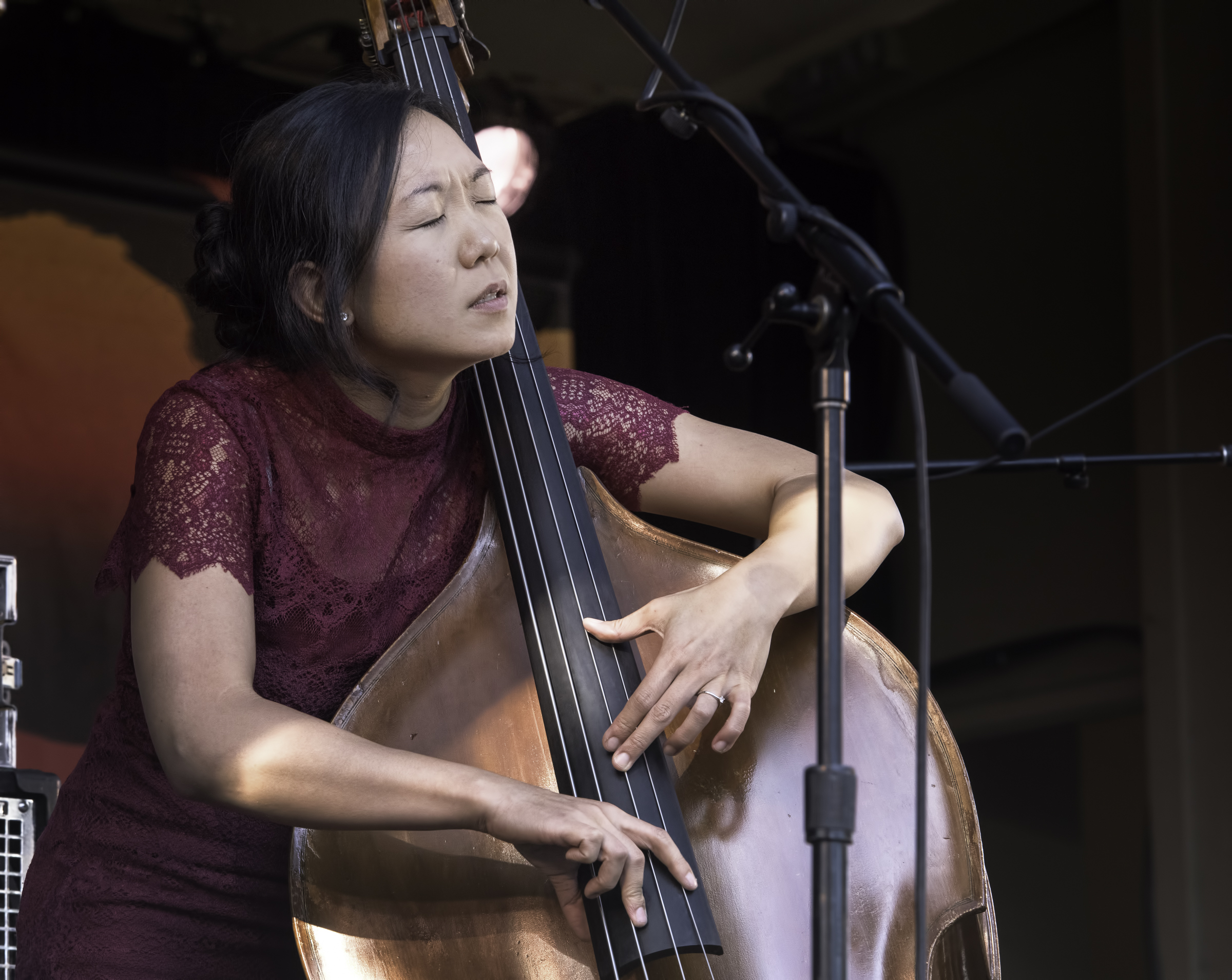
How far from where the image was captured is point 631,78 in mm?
2875

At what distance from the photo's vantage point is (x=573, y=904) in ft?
3.23

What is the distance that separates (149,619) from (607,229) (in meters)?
1.86

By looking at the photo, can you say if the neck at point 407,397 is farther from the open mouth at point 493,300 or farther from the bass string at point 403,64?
the bass string at point 403,64

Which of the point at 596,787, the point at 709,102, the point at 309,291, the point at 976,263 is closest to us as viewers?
the point at 709,102

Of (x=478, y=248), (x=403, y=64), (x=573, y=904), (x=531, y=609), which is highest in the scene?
(x=403, y=64)

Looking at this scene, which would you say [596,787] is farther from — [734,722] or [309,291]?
[309,291]

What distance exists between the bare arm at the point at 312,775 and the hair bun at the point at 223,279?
366 millimetres

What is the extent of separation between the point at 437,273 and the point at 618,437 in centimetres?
31

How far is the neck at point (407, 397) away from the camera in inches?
50.2

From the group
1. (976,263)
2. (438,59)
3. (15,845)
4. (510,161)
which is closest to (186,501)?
(15,845)

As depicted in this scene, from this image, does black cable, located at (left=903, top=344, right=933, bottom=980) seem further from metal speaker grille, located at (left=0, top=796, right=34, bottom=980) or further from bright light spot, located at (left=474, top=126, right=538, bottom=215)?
bright light spot, located at (left=474, top=126, right=538, bottom=215)

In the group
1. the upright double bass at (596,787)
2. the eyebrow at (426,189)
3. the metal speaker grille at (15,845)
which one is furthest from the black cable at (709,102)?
the metal speaker grille at (15,845)

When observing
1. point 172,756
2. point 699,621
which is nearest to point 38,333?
point 172,756

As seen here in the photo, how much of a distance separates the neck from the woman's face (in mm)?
31
